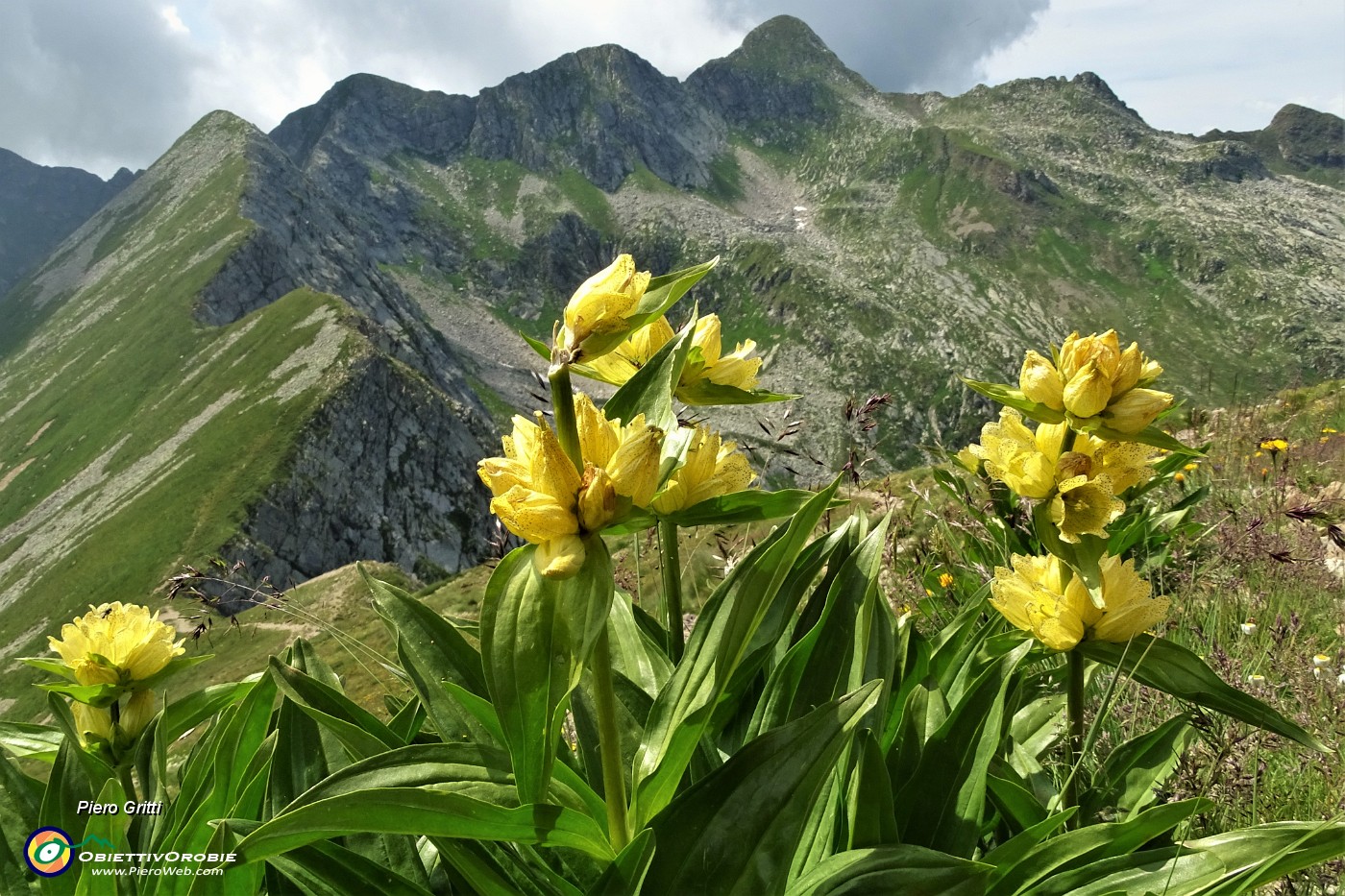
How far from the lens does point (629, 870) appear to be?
1711 mm

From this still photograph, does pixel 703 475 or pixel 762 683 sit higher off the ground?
pixel 703 475

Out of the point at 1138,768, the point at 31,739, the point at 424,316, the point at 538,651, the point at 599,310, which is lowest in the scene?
the point at 1138,768

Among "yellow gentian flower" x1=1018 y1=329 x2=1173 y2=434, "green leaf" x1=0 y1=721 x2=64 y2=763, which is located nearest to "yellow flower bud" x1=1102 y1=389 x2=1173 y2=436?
"yellow gentian flower" x1=1018 y1=329 x2=1173 y2=434

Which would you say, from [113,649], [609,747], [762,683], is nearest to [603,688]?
[609,747]

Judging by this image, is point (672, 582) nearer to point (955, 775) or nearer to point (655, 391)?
point (655, 391)

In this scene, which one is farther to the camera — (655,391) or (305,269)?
(305,269)

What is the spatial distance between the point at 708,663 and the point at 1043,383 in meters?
1.38

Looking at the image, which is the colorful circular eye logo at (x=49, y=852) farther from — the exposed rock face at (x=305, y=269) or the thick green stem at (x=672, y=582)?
the exposed rock face at (x=305, y=269)

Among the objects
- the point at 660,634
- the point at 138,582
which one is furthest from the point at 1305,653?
the point at 138,582

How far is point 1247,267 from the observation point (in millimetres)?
164750

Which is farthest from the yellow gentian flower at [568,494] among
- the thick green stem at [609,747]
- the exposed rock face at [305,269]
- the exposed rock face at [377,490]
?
the exposed rock face at [305,269]

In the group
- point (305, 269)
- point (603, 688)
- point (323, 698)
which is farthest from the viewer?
point (305, 269)

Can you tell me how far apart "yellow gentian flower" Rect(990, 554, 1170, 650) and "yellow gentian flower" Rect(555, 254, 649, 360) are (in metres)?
1.73

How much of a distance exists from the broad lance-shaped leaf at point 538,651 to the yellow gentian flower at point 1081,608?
1653 mm
